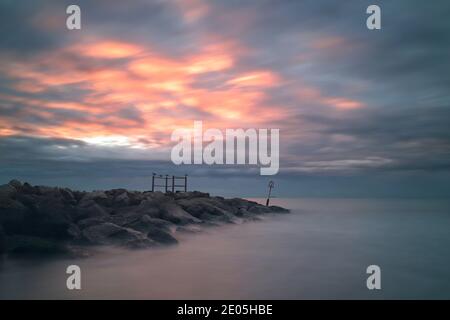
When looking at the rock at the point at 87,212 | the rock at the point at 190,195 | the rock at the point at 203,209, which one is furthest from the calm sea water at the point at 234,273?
the rock at the point at 190,195

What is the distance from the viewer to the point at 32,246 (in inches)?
512

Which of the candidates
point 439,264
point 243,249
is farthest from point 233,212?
point 439,264

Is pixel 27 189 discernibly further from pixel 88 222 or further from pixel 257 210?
pixel 257 210

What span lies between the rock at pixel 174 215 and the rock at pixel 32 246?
7766 millimetres

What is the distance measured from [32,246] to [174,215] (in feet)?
29.3

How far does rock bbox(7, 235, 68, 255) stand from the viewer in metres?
12.9

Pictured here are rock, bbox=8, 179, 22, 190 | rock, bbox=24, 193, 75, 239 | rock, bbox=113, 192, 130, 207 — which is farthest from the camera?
rock, bbox=113, 192, 130, 207

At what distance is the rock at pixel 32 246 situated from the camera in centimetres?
1287

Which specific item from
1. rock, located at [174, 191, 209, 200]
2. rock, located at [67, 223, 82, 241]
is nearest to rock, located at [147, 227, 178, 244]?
rock, located at [67, 223, 82, 241]

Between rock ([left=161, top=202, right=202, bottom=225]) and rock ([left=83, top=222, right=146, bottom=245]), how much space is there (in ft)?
17.5

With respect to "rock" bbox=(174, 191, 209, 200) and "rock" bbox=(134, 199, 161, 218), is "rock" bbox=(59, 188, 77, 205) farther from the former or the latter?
"rock" bbox=(174, 191, 209, 200)

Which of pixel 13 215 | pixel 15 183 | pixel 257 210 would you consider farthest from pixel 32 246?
pixel 257 210

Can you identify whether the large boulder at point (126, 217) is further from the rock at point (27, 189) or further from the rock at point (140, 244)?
the rock at point (27, 189)
